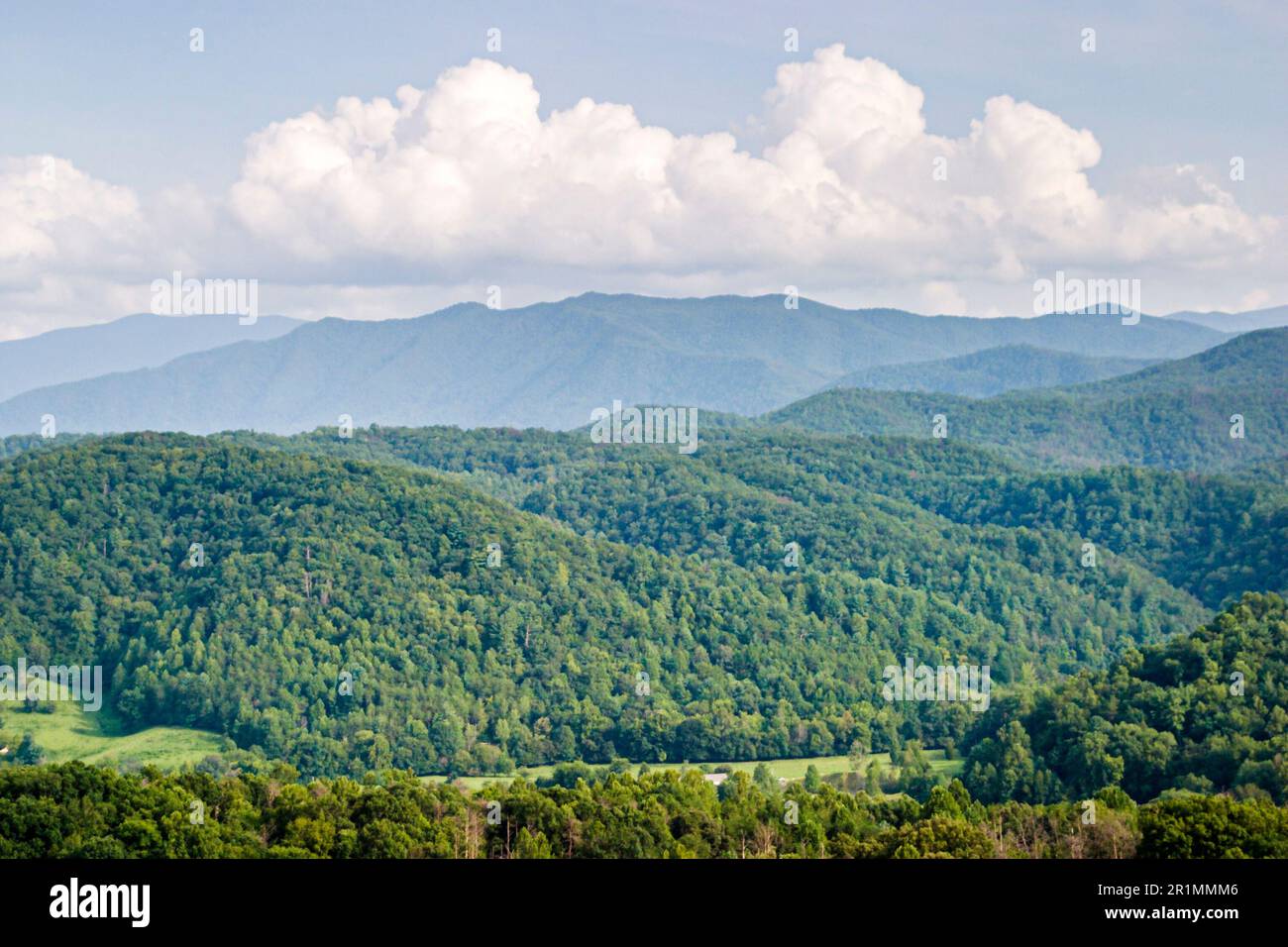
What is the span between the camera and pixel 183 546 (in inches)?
4739

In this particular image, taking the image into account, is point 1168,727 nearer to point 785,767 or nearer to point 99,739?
point 785,767

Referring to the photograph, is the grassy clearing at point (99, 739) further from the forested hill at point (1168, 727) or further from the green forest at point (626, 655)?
→ the forested hill at point (1168, 727)

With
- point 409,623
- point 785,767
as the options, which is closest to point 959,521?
point 409,623

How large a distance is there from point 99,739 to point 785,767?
144 ft

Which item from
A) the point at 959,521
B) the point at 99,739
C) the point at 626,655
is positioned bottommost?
the point at 99,739

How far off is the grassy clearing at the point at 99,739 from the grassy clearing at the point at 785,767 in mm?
15306

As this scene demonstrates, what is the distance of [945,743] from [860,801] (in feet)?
131

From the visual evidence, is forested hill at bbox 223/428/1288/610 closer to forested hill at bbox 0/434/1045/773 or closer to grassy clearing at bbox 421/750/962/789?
forested hill at bbox 0/434/1045/773

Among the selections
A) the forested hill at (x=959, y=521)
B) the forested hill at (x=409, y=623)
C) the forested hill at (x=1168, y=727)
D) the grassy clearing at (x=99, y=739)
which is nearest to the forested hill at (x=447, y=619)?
the forested hill at (x=409, y=623)

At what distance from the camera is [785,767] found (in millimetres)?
93188

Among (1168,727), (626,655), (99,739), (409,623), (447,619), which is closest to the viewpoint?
(1168,727)
